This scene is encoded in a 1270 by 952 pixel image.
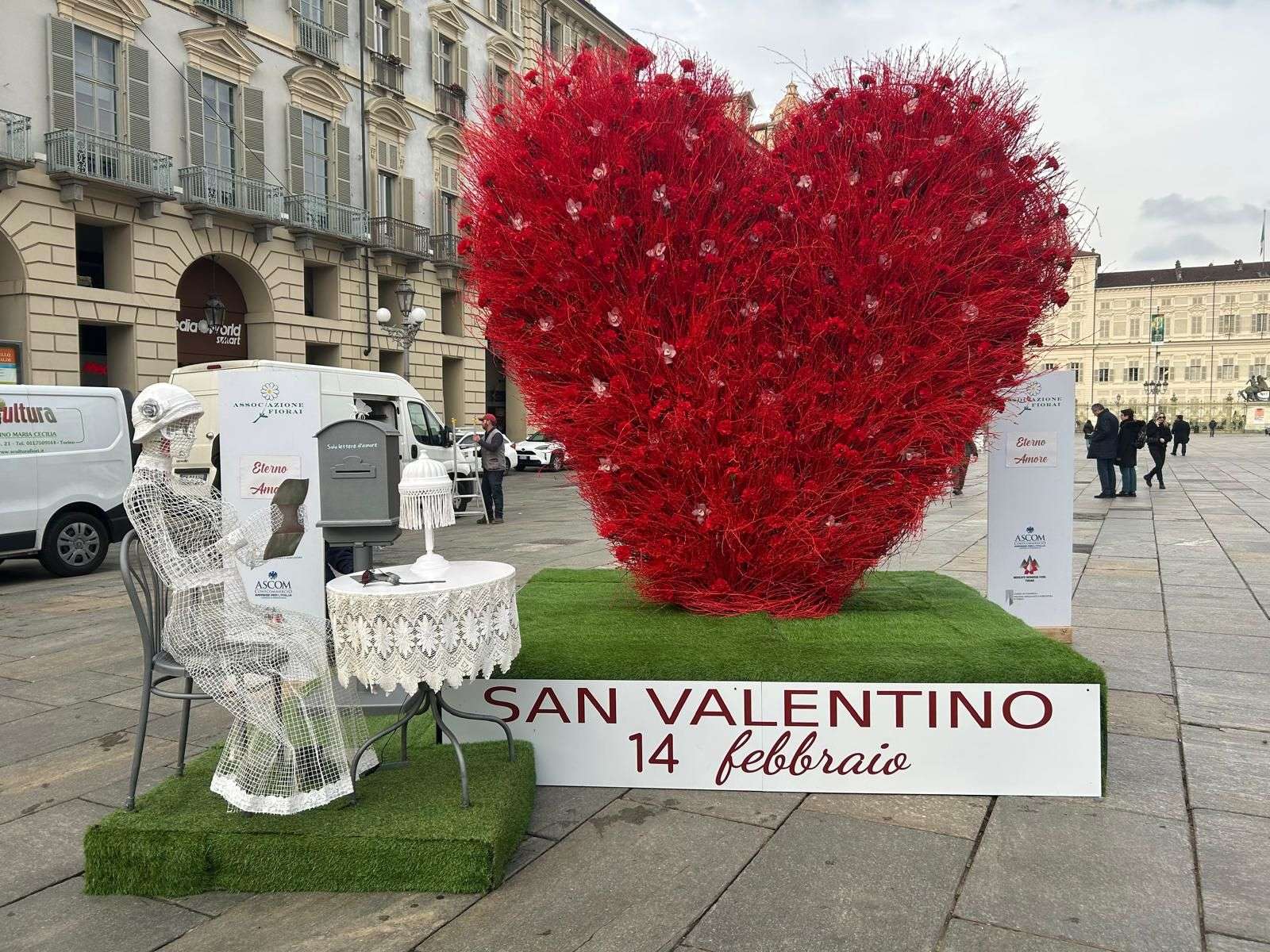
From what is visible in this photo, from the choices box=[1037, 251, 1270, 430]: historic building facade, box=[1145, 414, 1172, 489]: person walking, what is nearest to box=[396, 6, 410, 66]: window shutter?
box=[1145, 414, 1172, 489]: person walking

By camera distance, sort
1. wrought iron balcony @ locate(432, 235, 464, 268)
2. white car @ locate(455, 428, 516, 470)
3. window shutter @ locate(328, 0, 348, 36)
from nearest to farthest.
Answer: white car @ locate(455, 428, 516, 470), window shutter @ locate(328, 0, 348, 36), wrought iron balcony @ locate(432, 235, 464, 268)

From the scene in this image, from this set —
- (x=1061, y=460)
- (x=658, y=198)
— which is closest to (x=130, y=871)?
(x=658, y=198)

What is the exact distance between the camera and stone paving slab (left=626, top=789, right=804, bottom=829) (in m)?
3.69

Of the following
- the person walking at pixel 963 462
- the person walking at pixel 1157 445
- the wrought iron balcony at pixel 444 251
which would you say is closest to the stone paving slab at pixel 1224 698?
the person walking at pixel 963 462

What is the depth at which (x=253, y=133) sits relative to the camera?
891 inches

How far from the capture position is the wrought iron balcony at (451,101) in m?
29.3

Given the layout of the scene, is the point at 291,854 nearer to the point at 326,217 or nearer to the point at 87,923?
the point at 87,923

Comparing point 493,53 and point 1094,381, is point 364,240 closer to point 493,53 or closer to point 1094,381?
point 493,53

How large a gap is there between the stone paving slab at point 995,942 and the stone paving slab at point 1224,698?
2507 mm

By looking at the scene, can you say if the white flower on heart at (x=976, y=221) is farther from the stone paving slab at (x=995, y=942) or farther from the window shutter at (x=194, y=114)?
the window shutter at (x=194, y=114)

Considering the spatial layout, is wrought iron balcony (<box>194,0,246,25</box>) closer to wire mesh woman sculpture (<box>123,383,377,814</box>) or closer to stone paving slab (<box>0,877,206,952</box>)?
wire mesh woman sculpture (<box>123,383,377,814</box>)

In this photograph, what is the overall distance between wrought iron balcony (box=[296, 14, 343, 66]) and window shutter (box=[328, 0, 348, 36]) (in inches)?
7.4

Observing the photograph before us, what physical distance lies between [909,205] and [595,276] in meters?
1.46

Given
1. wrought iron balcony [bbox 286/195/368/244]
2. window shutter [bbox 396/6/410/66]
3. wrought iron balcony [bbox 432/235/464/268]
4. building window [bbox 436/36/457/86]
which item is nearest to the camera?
wrought iron balcony [bbox 286/195/368/244]
